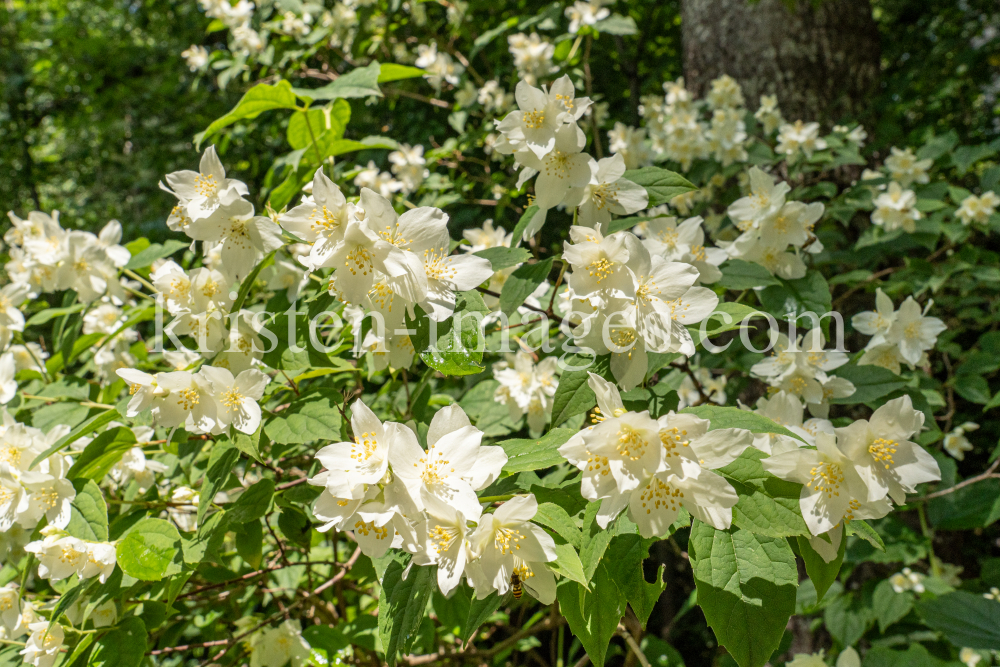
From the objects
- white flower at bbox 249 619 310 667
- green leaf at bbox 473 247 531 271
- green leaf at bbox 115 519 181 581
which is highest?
green leaf at bbox 473 247 531 271

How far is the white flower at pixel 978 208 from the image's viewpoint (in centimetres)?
228

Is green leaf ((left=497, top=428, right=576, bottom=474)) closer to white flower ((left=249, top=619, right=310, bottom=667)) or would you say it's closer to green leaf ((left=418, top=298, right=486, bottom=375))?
green leaf ((left=418, top=298, right=486, bottom=375))

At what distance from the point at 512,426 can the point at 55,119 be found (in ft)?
24.4

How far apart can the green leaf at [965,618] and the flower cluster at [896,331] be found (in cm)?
89

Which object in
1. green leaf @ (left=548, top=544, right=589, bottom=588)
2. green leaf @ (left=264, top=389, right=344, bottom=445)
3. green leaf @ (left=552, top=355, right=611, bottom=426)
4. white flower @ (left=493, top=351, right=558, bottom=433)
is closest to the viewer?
green leaf @ (left=548, top=544, right=589, bottom=588)

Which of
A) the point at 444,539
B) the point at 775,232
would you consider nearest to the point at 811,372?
the point at 775,232

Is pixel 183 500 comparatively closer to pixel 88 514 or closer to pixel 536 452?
pixel 88 514

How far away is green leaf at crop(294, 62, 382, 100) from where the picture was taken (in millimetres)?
1607

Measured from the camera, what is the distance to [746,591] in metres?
0.92

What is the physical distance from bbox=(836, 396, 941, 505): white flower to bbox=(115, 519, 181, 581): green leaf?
1.27 meters

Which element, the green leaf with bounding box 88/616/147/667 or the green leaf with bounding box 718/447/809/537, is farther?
the green leaf with bounding box 88/616/147/667

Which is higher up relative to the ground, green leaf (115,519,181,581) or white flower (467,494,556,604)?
white flower (467,494,556,604)

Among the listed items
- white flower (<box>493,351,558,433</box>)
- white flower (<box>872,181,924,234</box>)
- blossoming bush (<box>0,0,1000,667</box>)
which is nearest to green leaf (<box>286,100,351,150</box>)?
blossoming bush (<box>0,0,1000,667</box>)

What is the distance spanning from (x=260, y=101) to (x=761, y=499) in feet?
4.60
